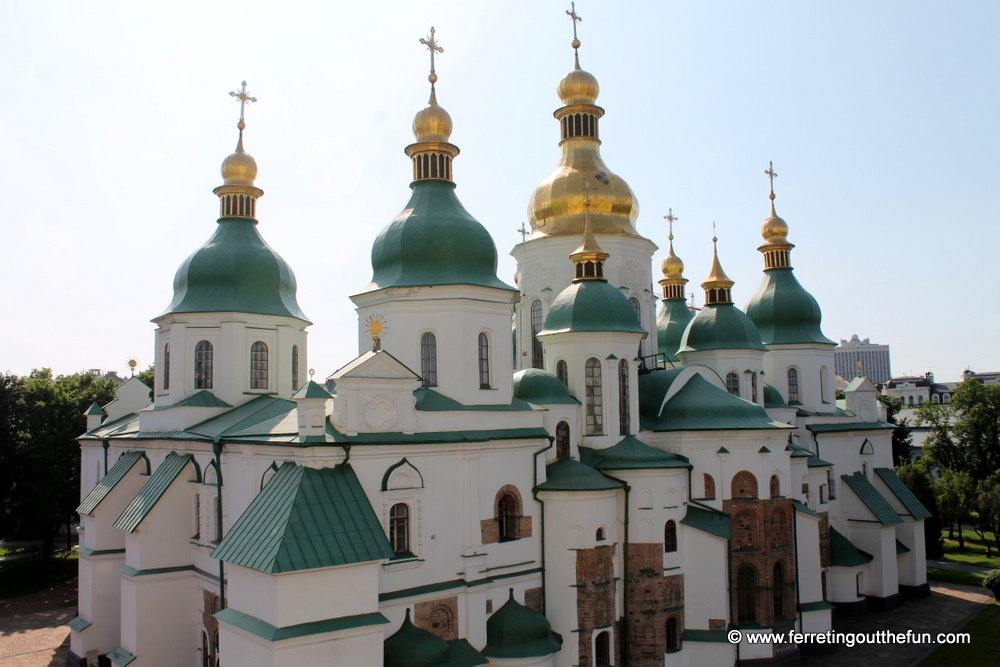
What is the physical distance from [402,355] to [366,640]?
7.40 meters

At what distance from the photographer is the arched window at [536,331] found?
26.4 metres

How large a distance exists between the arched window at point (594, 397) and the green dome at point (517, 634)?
5787 mm

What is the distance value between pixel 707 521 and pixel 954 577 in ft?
64.7

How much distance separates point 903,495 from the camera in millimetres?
30875

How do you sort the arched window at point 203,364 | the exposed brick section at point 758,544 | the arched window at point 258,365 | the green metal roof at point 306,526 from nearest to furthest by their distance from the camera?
the green metal roof at point 306,526 < the exposed brick section at point 758,544 < the arched window at point 203,364 < the arched window at point 258,365

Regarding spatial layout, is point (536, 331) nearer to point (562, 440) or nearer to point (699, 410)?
point (562, 440)

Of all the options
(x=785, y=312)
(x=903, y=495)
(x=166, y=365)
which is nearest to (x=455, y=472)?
(x=166, y=365)

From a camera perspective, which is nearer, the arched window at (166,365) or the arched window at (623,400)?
the arched window at (623,400)

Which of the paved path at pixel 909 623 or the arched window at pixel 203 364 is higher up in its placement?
the arched window at pixel 203 364

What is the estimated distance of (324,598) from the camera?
1407 centimetres

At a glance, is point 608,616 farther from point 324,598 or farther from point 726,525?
point 324,598

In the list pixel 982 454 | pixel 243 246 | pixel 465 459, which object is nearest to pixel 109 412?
pixel 243 246

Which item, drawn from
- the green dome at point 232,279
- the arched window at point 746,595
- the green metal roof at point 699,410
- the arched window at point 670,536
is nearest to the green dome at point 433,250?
the green dome at point 232,279

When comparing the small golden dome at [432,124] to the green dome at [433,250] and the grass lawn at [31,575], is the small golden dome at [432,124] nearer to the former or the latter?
the green dome at [433,250]
